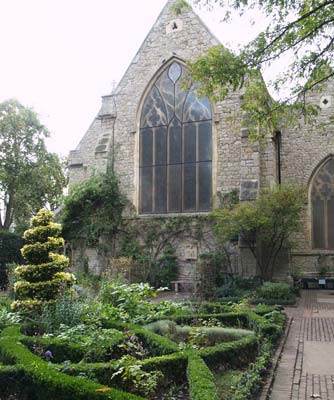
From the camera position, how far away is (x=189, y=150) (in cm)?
1788

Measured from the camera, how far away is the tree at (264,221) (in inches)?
544

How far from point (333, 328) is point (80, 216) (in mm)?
12314

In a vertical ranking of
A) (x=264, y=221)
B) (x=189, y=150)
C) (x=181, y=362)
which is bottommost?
(x=181, y=362)

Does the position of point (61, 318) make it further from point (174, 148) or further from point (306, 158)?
point (306, 158)

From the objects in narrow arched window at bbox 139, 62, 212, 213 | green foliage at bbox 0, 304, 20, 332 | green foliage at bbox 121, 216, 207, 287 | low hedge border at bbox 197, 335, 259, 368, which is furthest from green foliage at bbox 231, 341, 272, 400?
narrow arched window at bbox 139, 62, 212, 213

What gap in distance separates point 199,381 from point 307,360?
2.88 metres

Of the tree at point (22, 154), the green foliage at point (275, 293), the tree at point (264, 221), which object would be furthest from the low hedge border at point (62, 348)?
the tree at point (22, 154)

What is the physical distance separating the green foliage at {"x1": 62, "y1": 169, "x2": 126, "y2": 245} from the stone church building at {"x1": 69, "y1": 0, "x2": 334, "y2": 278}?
604 millimetres

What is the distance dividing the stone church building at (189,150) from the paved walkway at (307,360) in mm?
5643

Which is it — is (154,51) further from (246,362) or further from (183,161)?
(246,362)

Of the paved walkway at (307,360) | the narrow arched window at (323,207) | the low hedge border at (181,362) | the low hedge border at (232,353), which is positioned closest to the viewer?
the low hedge border at (181,362)

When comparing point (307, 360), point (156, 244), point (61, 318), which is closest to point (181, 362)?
point (307, 360)

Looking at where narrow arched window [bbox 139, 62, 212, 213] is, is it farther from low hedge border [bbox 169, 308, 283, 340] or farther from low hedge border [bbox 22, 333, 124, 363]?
low hedge border [bbox 22, 333, 124, 363]

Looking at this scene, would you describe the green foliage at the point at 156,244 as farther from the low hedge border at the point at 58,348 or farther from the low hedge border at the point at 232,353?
the low hedge border at the point at 58,348
